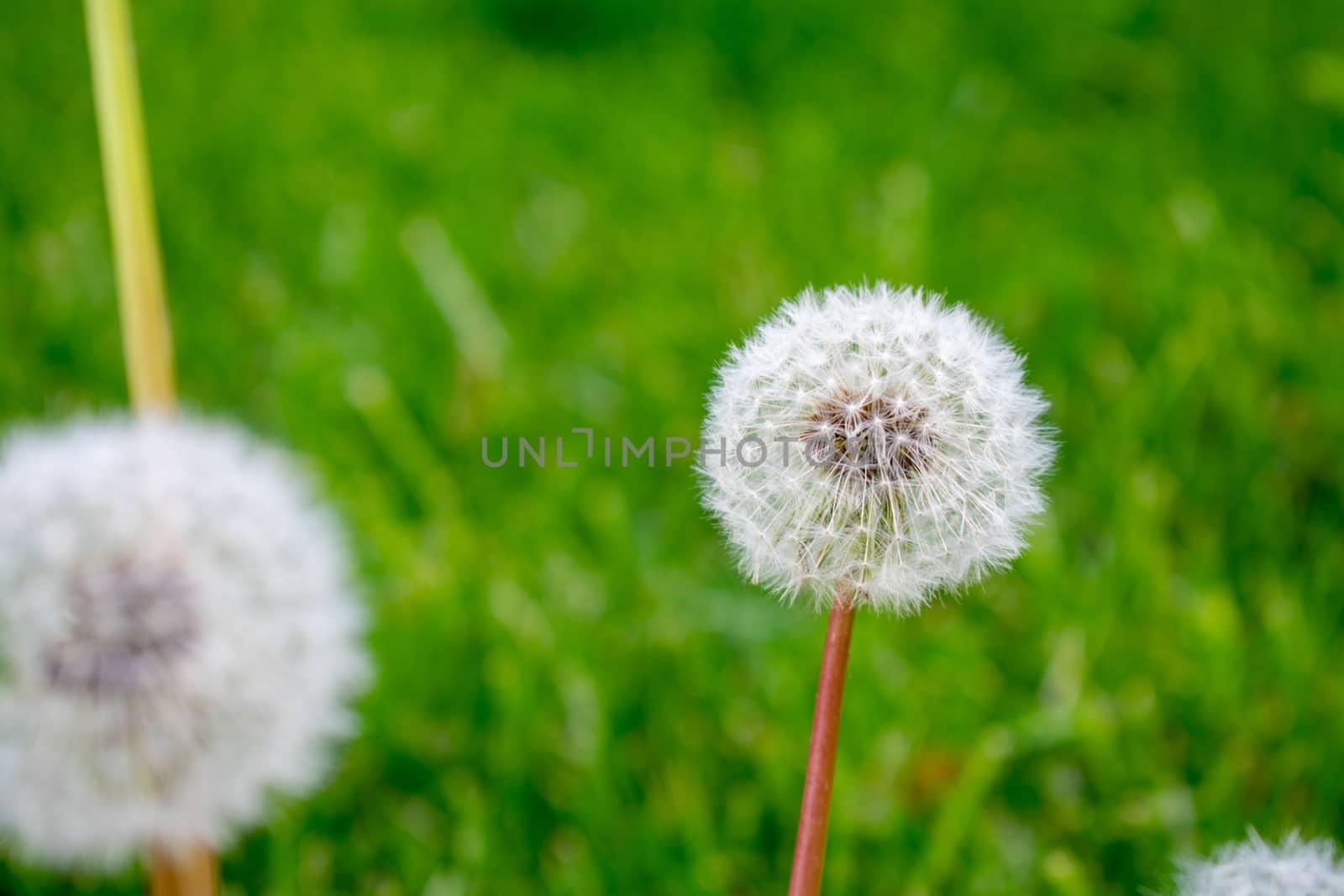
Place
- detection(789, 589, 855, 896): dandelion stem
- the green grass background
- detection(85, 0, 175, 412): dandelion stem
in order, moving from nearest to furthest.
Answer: detection(789, 589, 855, 896): dandelion stem, detection(85, 0, 175, 412): dandelion stem, the green grass background

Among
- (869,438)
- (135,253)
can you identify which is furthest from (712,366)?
(869,438)

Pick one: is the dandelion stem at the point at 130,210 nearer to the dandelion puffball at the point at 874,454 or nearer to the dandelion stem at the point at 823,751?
the dandelion puffball at the point at 874,454

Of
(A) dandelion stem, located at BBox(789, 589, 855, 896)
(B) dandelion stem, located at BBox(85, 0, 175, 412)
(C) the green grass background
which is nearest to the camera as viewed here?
(A) dandelion stem, located at BBox(789, 589, 855, 896)

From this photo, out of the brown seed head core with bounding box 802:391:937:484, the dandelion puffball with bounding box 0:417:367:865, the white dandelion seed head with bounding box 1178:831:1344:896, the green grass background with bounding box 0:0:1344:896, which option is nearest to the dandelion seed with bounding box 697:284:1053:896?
the brown seed head core with bounding box 802:391:937:484

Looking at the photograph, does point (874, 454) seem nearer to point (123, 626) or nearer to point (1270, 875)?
point (1270, 875)

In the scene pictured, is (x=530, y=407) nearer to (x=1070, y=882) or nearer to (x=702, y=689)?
(x=702, y=689)

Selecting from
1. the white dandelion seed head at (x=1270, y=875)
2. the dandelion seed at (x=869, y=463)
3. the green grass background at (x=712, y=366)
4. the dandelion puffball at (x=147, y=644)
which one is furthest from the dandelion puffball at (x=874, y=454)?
the dandelion puffball at (x=147, y=644)

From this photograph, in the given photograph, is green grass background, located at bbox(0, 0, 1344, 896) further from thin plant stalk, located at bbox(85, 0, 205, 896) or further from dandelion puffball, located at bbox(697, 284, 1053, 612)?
dandelion puffball, located at bbox(697, 284, 1053, 612)
